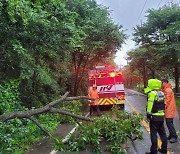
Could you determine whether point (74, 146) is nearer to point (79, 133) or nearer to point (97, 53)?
point (79, 133)

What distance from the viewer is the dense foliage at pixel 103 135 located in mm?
7410

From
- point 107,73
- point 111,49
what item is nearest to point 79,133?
point 107,73

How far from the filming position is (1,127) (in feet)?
23.4

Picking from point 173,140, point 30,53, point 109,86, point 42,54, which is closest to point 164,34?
point 109,86

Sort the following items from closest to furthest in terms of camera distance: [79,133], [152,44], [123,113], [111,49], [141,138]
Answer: [79,133] → [141,138] → [123,113] → [111,49] → [152,44]

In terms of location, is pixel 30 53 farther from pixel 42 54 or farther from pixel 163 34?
pixel 163 34

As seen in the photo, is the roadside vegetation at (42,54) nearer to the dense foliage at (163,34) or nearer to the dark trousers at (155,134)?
the dark trousers at (155,134)

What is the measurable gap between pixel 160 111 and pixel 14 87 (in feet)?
20.5

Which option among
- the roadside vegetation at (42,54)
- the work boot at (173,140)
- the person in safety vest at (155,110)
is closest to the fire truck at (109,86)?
the roadside vegetation at (42,54)

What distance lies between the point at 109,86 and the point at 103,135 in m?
9.14

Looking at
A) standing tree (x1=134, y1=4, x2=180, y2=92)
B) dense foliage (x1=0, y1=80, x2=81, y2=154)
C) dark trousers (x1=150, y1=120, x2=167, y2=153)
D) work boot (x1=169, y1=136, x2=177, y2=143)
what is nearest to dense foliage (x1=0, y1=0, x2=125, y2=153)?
dense foliage (x1=0, y1=80, x2=81, y2=154)

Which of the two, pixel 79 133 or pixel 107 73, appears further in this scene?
pixel 107 73

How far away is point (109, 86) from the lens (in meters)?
17.5

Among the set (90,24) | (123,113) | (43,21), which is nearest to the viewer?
(123,113)
